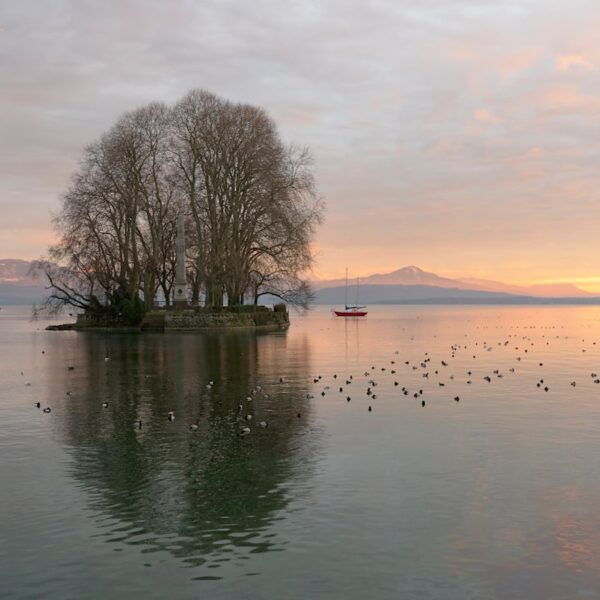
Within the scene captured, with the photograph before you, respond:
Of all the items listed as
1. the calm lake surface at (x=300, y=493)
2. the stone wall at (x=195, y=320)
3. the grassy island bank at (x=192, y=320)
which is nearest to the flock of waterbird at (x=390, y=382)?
the calm lake surface at (x=300, y=493)

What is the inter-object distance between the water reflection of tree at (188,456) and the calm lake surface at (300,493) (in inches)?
2.0

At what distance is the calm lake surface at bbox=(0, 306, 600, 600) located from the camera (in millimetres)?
8602

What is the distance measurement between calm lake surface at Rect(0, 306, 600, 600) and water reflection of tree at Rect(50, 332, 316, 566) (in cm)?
5

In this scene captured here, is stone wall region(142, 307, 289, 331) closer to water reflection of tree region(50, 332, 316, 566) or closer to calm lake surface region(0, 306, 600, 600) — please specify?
water reflection of tree region(50, 332, 316, 566)

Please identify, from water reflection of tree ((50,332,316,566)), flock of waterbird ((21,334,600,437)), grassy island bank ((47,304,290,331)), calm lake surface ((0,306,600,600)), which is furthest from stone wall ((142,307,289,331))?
calm lake surface ((0,306,600,600))

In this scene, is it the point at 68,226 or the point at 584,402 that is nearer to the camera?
the point at 584,402

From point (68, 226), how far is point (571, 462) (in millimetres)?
64169

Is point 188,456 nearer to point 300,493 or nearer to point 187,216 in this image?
point 300,493

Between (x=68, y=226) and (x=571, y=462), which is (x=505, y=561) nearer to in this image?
(x=571, y=462)

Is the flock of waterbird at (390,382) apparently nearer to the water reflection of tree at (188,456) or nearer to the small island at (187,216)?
the water reflection of tree at (188,456)

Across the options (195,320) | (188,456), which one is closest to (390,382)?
(188,456)

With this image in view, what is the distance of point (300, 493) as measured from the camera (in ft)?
39.9

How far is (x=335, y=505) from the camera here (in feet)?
37.4

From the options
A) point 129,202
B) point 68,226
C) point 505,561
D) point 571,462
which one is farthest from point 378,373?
point 68,226
